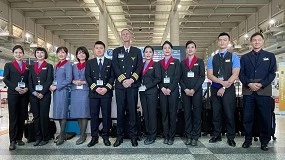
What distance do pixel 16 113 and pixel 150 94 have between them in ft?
6.75

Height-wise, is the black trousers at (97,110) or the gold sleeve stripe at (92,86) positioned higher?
the gold sleeve stripe at (92,86)

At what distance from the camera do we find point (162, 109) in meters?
4.09

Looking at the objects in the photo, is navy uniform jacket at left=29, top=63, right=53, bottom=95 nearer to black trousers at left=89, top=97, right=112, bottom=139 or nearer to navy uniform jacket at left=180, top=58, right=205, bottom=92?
black trousers at left=89, top=97, right=112, bottom=139

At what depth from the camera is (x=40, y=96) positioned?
4004mm

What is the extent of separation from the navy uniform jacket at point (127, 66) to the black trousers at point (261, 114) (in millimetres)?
1669

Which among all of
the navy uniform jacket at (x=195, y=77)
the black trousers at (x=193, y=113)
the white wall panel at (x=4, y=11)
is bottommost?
the black trousers at (x=193, y=113)

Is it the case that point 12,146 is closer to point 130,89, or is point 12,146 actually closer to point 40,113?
point 40,113

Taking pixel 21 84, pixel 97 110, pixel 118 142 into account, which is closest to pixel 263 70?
pixel 118 142

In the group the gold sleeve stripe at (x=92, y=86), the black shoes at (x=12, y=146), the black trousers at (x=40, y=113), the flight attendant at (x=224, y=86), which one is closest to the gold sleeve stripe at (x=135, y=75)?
the gold sleeve stripe at (x=92, y=86)

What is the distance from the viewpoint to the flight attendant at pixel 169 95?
4.02 metres

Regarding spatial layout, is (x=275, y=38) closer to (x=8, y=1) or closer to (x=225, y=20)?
(x=225, y=20)

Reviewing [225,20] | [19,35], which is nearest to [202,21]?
[225,20]

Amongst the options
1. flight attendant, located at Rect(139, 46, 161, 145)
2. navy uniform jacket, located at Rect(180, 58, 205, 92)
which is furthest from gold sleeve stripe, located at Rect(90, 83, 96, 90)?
navy uniform jacket, located at Rect(180, 58, 205, 92)

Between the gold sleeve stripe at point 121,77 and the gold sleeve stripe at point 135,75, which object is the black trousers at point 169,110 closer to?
the gold sleeve stripe at point 135,75
